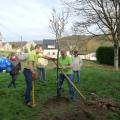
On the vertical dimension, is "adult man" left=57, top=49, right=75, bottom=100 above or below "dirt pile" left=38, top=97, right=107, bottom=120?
above

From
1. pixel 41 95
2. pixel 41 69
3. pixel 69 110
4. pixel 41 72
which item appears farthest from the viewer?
pixel 41 72

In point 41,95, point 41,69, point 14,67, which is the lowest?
point 41,95

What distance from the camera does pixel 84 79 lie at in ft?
68.9

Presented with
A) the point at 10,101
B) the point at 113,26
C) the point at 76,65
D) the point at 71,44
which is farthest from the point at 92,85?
the point at 71,44

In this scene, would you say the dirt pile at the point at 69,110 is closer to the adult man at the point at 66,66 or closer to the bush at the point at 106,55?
the adult man at the point at 66,66

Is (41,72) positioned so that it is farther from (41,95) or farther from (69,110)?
(69,110)

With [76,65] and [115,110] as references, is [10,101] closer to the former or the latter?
[115,110]

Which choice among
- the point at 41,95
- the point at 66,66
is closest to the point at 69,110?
the point at 66,66

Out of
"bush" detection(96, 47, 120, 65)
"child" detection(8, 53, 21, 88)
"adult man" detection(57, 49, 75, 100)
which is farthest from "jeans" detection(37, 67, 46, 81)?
"bush" detection(96, 47, 120, 65)

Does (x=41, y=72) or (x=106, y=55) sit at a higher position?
(x=106, y=55)

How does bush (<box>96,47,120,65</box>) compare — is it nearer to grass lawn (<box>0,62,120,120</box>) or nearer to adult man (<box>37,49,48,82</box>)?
grass lawn (<box>0,62,120,120</box>)

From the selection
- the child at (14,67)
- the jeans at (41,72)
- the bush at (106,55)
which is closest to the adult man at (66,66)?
the child at (14,67)

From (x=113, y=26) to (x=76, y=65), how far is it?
67.3ft

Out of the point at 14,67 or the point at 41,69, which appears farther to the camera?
the point at 41,69
